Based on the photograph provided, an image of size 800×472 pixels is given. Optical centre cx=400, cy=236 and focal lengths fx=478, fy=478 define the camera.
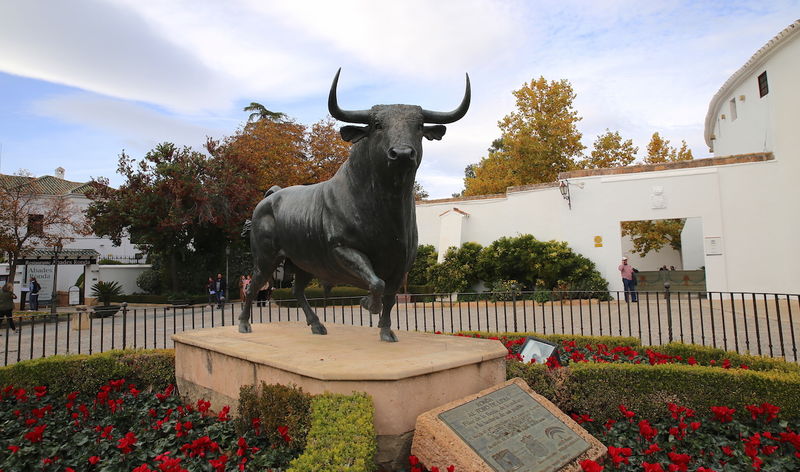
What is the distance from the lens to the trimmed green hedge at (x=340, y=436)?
2371 mm

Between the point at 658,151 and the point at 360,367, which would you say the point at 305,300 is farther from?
the point at 658,151

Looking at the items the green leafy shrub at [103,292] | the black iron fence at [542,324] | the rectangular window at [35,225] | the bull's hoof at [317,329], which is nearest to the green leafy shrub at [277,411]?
the bull's hoof at [317,329]

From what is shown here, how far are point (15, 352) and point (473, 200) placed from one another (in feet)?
45.9

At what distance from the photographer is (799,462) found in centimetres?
306

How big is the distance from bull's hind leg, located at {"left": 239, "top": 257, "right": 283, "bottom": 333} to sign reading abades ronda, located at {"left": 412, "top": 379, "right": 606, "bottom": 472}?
243 cm

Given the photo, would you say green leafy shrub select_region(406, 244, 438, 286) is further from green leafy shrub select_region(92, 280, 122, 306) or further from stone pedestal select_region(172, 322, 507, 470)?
green leafy shrub select_region(92, 280, 122, 306)

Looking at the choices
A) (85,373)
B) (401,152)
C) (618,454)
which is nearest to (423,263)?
(85,373)

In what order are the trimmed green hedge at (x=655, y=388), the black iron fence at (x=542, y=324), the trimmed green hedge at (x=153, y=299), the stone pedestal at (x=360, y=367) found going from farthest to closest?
the trimmed green hedge at (x=153, y=299), the black iron fence at (x=542, y=324), the trimmed green hedge at (x=655, y=388), the stone pedestal at (x=360, y=367)

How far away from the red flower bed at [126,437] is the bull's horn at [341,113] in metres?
1.98

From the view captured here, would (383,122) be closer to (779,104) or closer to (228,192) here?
(779,104)

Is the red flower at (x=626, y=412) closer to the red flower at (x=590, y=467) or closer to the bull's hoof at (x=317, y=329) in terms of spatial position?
the red flower at (x=590, y=467)

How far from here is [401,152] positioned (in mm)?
2814

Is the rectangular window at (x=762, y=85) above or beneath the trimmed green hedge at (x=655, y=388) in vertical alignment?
above

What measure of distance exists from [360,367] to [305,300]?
1.97 m
